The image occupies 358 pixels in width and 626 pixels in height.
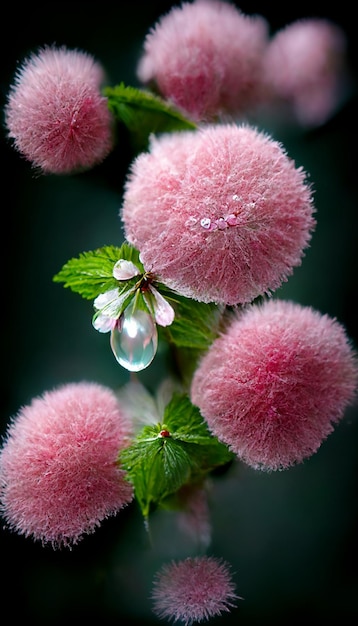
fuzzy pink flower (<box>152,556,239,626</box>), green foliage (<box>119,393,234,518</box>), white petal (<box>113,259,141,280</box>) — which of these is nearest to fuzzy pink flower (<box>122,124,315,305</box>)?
white petal (<box>113,259,141,280</box>)

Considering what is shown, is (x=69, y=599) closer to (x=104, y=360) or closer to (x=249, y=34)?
(x=104, y=360)

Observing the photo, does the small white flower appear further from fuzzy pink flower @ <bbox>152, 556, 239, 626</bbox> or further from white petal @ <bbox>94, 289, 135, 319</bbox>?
fuzzy pink flower @ <bbox>152, 556, 239, 626</bbox>

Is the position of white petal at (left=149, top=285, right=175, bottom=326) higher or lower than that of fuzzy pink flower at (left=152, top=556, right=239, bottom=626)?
higher

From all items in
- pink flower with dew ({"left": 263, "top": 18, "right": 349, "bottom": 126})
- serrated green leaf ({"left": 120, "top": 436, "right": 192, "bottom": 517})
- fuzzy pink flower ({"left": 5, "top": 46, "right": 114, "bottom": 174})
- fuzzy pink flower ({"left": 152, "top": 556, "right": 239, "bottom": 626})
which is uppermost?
fuzzy pink flower ({"left": 5, "top": 46, "right": 114, "bottom": 174})

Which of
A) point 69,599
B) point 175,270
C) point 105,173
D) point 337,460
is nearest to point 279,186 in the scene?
point 175,270

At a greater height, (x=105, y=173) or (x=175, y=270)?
(x=105, y=173)
